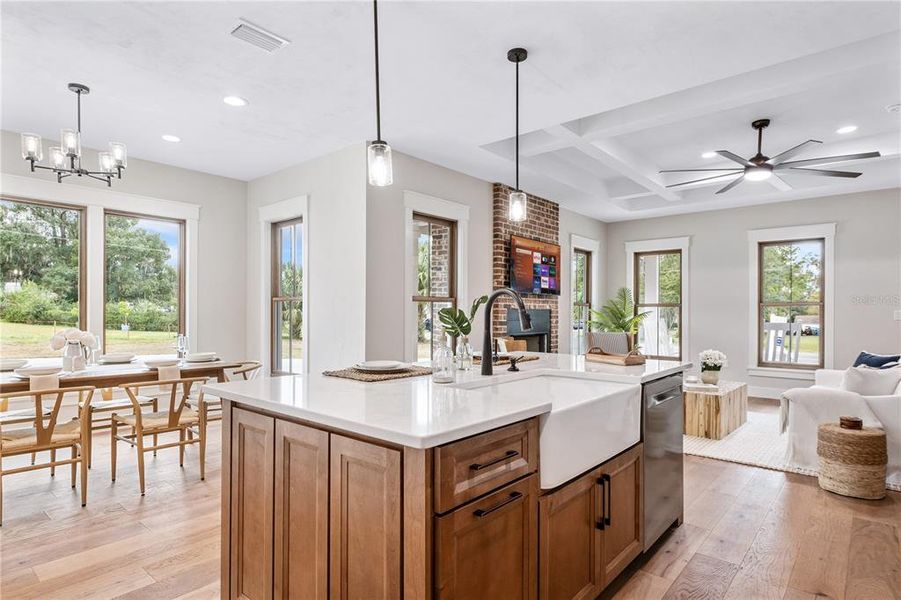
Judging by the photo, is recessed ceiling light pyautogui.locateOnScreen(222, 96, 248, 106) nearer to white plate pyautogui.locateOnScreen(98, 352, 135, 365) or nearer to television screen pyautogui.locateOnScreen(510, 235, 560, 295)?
white plate pyautogui.locateOnScreen(98, 352, 135, 365)

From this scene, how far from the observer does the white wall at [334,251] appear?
4.33m

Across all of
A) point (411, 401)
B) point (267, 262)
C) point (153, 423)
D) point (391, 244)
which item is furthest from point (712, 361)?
point (153, 423)

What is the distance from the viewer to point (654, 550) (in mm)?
2492

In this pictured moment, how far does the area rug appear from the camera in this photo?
151 inches

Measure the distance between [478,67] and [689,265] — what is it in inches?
224

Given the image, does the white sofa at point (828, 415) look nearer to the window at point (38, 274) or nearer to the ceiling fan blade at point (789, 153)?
the ceiling fan blade at point (789, 153)

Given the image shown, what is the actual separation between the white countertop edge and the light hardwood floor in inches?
39.7

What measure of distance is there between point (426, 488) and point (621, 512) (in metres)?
1.22

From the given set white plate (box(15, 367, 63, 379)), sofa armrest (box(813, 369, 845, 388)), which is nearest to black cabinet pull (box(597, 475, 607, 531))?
white plate (box(15, 367, 63, 379))

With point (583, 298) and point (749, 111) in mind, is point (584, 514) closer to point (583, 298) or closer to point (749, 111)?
point (749, 111)

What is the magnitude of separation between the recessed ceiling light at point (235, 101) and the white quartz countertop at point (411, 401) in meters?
2.22

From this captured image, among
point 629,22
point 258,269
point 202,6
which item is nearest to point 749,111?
point 629,22

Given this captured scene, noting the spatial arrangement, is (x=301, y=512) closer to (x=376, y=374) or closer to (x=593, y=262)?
(x=376, y=374)

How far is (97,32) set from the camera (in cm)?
261
